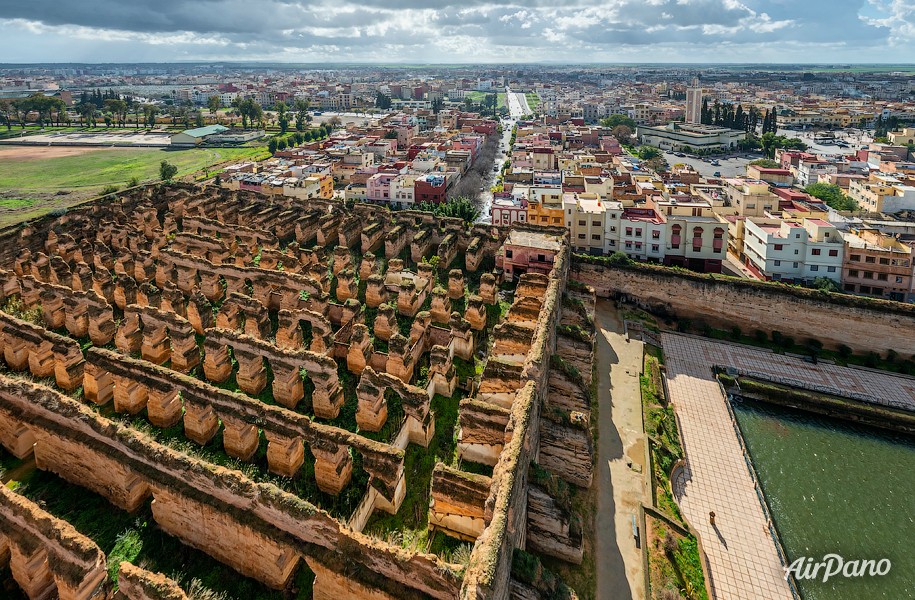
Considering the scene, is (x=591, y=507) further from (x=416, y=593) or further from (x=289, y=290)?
(x=289, y=290)

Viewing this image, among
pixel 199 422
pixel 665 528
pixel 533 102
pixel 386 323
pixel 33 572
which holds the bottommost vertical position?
pixel 665 528

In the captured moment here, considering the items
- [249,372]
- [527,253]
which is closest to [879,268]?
[527,253]

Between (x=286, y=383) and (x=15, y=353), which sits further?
(x=15, y=353)

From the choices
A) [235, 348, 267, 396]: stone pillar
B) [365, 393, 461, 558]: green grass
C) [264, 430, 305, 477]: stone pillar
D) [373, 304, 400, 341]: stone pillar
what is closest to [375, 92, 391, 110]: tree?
[373, 304, 400, 341]: stone pillar

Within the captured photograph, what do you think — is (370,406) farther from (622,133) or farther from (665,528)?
(622,133)

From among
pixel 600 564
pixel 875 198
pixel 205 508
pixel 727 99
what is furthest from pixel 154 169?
pixel 727 99

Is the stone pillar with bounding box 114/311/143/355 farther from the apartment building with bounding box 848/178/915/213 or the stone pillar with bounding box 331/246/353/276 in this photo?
the apartment building with bounding box 848/178/915/213
